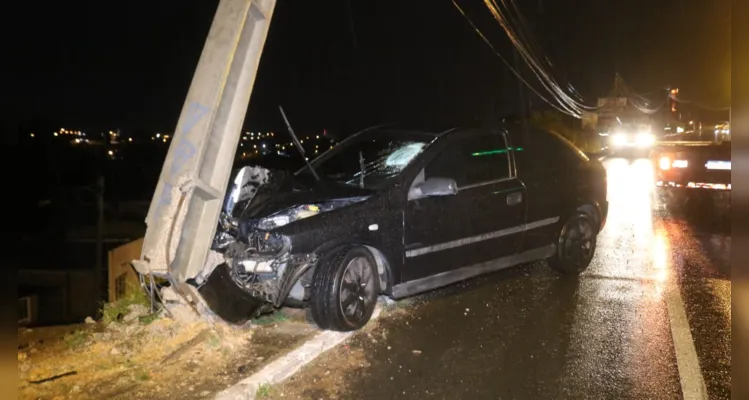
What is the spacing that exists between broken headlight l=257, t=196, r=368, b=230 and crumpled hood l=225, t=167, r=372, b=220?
0.05 m

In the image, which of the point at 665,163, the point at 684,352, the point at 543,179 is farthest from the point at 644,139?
the point at 684,352

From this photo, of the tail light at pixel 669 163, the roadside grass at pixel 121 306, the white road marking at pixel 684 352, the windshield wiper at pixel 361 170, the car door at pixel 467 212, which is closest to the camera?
the white road marking at pixel 684 352

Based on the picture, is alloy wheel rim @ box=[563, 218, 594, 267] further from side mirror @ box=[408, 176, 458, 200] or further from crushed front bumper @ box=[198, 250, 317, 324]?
crushed front bumper @ box=[198, 250, 317, 324]

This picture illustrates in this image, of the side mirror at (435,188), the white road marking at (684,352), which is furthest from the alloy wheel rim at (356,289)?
the white road marking at (684,352)

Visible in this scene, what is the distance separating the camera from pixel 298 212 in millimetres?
5570

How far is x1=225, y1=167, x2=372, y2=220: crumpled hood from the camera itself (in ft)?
18.5

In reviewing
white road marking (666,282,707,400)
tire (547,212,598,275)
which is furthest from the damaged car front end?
tire (547,212,598,275)

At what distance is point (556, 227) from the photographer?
7.70 meters

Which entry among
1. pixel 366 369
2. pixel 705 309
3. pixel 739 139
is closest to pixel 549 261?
pixel 705 309

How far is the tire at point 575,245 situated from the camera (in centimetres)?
781

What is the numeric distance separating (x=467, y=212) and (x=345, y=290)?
168 centimetres

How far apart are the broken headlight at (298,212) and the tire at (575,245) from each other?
314 centimetres

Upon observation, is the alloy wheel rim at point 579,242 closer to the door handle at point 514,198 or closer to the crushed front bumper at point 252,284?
the door handle at point 514,198

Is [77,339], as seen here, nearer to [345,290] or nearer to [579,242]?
[345,290]
